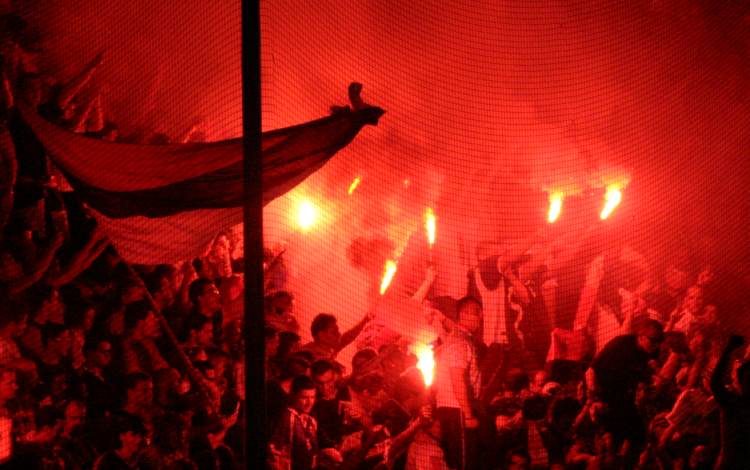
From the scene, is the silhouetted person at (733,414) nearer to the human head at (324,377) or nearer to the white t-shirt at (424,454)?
the white t-shirt at (424,454)

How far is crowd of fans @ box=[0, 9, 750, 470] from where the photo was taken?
3361 mm

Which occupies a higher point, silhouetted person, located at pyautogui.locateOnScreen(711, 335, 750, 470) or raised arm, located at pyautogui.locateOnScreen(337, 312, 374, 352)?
raised arm, located at pyautogui.locateOnScreen(337, 312, 374, 352)

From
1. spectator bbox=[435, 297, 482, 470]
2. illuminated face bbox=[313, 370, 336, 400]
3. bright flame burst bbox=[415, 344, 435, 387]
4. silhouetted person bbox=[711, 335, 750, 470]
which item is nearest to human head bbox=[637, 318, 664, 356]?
silhouetted person bbox=[711, 335, 750, 470]

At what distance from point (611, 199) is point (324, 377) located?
3.47 metres

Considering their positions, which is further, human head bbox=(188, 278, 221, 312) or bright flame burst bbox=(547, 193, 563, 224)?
bright flame burst bbox=(547, 193, 563, 224)

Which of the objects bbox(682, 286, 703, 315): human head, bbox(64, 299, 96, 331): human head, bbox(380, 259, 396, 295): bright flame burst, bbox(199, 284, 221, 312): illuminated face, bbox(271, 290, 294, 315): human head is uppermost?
bbox(380, 259, 396, 295): bright flame burst

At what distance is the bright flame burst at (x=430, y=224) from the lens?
618cm

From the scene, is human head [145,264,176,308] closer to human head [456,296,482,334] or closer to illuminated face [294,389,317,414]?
illuminated face [294,389,317,414]

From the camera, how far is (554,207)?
6551 mm

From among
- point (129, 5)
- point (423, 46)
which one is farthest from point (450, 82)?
point (129, 5)

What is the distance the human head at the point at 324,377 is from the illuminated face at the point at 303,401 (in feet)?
0.38

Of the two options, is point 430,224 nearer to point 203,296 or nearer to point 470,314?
point 470,314

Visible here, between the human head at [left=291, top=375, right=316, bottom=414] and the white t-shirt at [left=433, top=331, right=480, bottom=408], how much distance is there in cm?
78

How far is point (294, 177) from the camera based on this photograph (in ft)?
12.9
